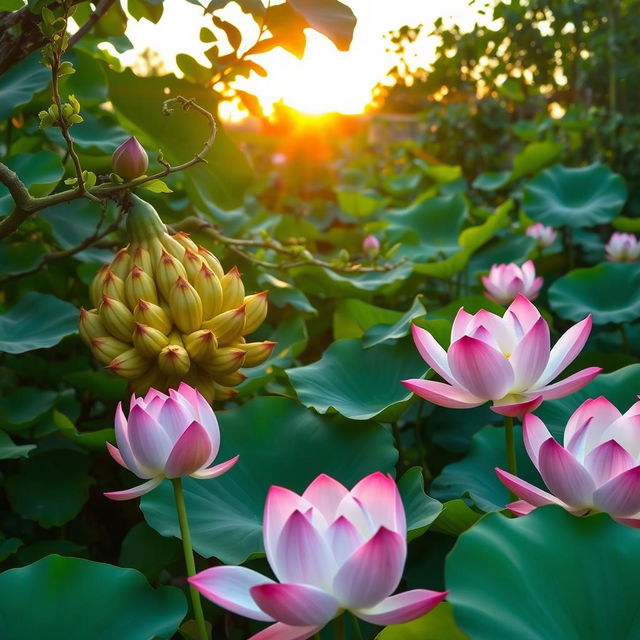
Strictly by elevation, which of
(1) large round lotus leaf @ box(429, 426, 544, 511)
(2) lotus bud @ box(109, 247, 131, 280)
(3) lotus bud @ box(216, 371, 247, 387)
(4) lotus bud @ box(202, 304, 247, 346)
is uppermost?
(2) lotus bud @ box(109, 247, 131, 280)

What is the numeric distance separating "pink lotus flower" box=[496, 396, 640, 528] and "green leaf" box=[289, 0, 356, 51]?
426mm

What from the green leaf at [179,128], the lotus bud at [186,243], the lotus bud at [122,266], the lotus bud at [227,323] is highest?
the green leaf at [179,128]

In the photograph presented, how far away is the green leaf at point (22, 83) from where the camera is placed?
3.02 feet

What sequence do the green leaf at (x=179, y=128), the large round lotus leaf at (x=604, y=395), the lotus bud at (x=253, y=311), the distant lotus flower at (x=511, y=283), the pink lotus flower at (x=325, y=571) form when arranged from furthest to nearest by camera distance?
the distant lotus flower at (x=511, y=283)
the green leaf at (x=179, y=128)
the large round lotus leaf at (x=604, y=395)
the lotus bud at (x=253, y=311)
the pink lotus flower at (x=325, y=571)

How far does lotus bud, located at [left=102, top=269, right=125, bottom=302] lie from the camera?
25.1 inches

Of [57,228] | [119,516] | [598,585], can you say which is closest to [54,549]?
[119,516]

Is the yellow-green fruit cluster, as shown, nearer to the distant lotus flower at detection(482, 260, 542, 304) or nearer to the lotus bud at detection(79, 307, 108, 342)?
the lotus bud at detection(79, 307, 108, 342)

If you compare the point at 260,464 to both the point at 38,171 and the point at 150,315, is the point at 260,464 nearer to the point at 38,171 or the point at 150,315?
the point at 150,315

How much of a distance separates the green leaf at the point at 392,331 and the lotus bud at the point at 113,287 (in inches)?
12.9

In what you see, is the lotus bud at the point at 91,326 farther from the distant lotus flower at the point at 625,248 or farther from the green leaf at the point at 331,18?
the distant lotus flower at the point at 625,248

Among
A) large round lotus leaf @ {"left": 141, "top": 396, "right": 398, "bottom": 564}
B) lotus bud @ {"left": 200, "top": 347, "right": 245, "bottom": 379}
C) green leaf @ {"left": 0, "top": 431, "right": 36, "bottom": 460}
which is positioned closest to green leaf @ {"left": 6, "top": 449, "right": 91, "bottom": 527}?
green leaf @ {"left": 0, "top": 431, "right": 36, "bottom": 460}

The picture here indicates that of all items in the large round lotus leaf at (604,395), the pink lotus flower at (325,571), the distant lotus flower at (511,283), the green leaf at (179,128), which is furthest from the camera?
the distant lotus flower at (511,283)

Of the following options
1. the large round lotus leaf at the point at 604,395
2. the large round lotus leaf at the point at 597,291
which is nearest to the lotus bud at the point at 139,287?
the large round lotus leaf at the point at 604,395

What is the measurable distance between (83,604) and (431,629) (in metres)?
0.25
